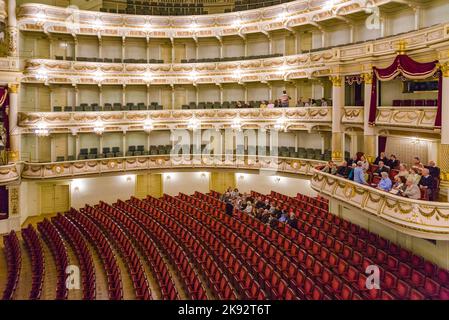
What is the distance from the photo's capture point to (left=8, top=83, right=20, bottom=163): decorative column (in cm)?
2002

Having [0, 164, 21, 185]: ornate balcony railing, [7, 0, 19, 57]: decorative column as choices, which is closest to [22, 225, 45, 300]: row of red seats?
[0, 164, 21, 185]: ornate balcony railing

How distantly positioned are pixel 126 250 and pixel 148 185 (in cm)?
1126

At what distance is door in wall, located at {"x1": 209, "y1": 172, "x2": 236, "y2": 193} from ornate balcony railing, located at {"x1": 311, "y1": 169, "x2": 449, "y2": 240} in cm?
1230

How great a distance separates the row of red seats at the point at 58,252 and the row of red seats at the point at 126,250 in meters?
1.76

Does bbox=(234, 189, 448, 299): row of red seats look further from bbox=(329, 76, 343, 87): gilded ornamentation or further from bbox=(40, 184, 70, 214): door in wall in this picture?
bbox=(40, 184, 70, 214): door in wall

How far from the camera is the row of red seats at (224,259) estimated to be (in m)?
10.5

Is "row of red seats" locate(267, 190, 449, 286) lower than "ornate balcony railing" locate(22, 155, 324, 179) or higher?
lower

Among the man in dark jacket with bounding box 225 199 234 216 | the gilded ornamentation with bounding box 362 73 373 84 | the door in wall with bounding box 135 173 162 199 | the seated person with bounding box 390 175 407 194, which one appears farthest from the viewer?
the door in wall with bounding box 135 173 162 199

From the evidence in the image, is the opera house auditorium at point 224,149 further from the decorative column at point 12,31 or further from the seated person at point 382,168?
the seated person at point 382,168

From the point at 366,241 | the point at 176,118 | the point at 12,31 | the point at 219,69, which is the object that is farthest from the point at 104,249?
the point at 219,69

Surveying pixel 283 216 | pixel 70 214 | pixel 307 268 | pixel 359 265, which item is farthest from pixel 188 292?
pixel 70 214

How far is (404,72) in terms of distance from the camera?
14.3 m

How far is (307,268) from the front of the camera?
11328 millimetres

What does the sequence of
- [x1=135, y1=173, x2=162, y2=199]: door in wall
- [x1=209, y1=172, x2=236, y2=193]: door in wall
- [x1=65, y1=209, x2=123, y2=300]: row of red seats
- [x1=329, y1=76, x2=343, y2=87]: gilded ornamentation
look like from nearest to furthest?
[x1=65, y1=209, x2=123, y2=300]: row of red seats → [x1=329, y1=76, x2=343, y2=87]: gilded ornamentation → [x1=135, y1=173, x2=162, y2=199]: door in wall → [x1=209, y1=172, x2=236, y2=193]: door in wall
